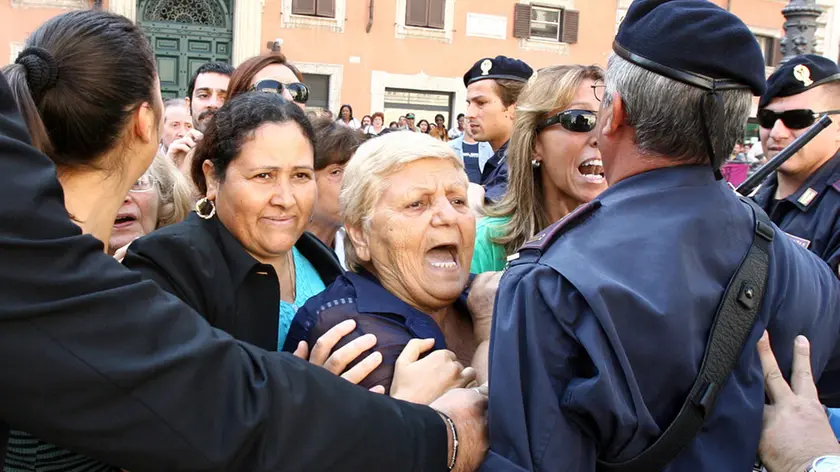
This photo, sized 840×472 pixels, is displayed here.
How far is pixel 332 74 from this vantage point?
20.7 m

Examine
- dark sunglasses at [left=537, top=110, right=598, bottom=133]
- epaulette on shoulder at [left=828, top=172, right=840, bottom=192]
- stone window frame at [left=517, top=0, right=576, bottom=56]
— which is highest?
stone window frame at [left=517, top=0, right=576, bottom=56]

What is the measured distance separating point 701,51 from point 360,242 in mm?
1198

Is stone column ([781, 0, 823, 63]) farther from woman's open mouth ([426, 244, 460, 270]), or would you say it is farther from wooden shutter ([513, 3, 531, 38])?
wooden shutter ([513, 3, 531, 38])

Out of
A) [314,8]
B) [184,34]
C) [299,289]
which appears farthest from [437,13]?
[299,289]

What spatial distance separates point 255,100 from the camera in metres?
2.72

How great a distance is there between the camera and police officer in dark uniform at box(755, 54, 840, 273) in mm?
4180

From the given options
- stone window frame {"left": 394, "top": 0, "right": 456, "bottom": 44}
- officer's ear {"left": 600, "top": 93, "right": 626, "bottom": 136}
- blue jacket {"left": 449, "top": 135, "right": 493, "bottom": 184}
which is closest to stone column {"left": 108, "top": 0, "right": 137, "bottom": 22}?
stone window frame {"left": 394, "top": 0, "right": 456, "bottom": 44}

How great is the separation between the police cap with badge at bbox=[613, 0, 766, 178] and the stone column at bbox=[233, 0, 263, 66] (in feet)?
62.8

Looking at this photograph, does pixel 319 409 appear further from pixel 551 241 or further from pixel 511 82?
pixel 511 82

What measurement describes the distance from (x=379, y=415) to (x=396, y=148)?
0.99 metres

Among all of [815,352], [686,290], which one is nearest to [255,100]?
[686,290]

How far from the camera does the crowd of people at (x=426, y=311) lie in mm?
1387

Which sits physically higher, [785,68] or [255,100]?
[785,68]

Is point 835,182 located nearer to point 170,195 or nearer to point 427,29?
point 170,195
